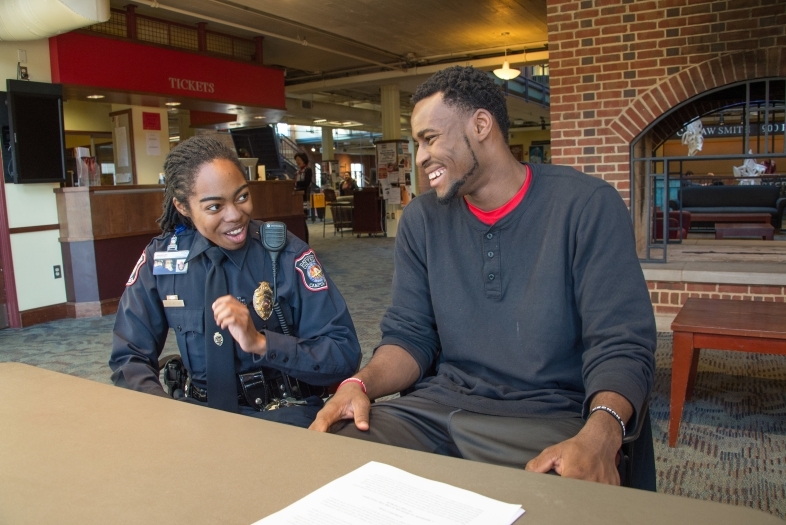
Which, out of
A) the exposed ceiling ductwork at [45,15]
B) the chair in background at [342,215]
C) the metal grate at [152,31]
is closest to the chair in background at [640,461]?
the exposed ceiling ductwork at [45,15]

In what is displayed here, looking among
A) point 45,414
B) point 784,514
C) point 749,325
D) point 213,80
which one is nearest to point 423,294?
point 45,414

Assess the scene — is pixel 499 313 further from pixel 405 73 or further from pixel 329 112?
pixel 329 112

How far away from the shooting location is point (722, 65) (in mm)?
4484

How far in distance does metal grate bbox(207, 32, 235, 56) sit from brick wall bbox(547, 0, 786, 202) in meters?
5.55

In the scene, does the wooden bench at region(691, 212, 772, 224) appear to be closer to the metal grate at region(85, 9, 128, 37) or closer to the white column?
the white column

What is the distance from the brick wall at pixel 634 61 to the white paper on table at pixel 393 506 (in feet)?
14.3

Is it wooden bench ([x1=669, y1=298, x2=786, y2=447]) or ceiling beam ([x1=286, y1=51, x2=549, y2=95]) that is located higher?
ceiling beam ([x1=286, y1=51, x2=549, y2=95])

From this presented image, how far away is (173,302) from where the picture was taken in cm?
183

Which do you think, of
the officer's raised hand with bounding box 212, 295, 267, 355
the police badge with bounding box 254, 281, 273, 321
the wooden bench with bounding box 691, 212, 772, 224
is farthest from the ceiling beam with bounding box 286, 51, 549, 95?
the officer's raised hand with bounding box 212, 295, 267, 355

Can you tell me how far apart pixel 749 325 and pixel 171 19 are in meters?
7.75

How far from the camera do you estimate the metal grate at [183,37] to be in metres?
8.41

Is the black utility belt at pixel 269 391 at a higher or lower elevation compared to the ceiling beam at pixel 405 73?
lower

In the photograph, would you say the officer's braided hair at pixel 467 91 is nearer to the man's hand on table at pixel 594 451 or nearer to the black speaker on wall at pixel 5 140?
the man's hand on table at pixel 594 451

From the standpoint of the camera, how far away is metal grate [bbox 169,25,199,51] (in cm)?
841
